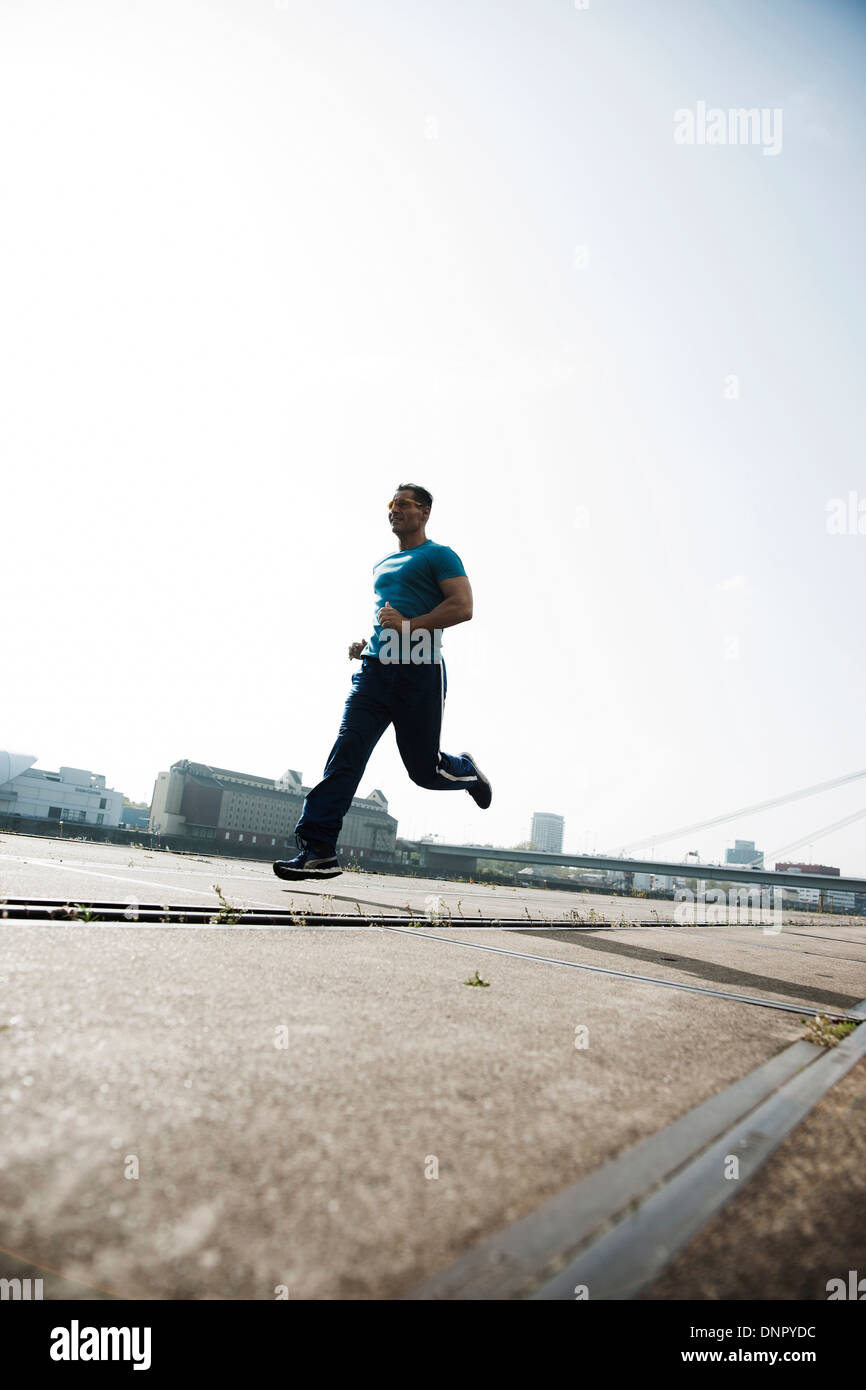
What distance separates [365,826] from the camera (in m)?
82.9

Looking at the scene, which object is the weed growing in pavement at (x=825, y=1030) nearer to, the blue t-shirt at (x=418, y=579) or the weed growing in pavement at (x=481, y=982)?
the weed growing in pavement at (x=481, y=982)

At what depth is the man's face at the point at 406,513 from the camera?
4273 mm

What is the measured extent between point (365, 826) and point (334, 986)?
83.0m

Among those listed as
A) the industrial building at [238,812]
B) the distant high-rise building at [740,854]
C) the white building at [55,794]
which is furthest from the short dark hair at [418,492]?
the distant high-rise building at [740,854]

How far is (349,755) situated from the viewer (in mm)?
3738

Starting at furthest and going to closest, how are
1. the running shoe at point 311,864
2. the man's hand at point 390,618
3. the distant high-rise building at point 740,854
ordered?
the distant high-rise building at point 740,854, the man's hand at point 390,618, the running shoe at point 311,864

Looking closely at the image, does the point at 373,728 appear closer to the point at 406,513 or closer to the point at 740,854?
the point at 406,513

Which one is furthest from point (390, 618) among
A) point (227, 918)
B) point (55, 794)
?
point (55, 794)

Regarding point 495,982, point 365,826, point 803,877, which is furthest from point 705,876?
point 495,982

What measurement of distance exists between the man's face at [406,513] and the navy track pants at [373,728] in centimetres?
92

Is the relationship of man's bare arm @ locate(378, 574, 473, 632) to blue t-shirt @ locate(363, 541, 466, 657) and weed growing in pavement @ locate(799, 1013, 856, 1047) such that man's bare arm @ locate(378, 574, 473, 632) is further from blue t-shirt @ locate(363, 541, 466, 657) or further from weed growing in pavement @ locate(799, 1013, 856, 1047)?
weed growing in pavement @ locate(799, 1013, 856, 1047)

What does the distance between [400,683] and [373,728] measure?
29 centimetres
